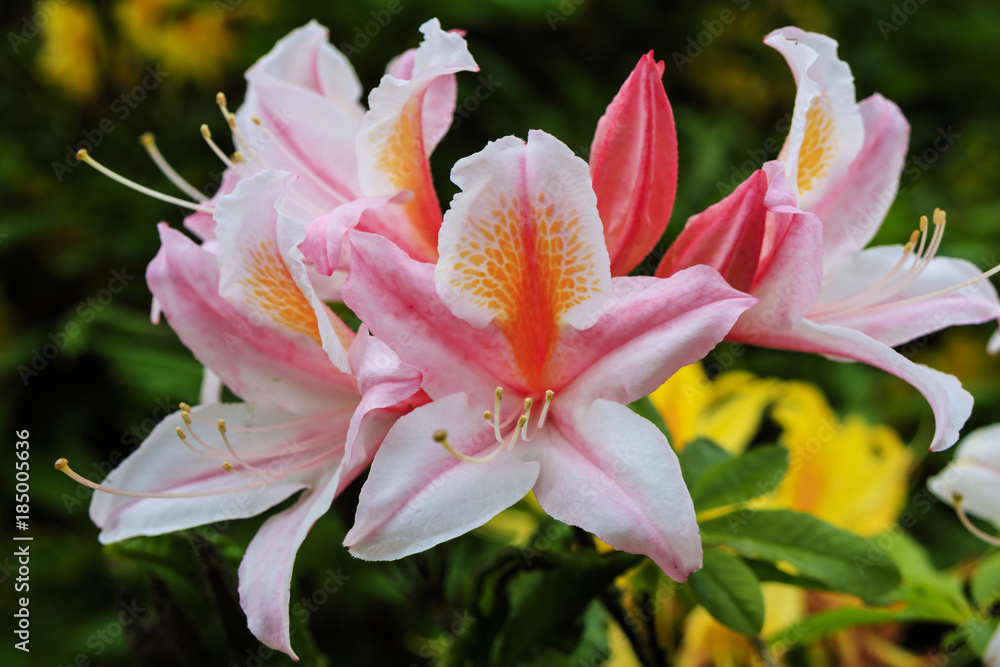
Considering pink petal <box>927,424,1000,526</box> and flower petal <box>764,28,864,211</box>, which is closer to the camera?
flower petal <box>764,28,864,211</box>

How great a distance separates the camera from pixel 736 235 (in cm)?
81

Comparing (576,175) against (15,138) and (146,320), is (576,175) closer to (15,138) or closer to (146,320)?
(146,320)

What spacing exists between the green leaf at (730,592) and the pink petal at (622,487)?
0.72ft

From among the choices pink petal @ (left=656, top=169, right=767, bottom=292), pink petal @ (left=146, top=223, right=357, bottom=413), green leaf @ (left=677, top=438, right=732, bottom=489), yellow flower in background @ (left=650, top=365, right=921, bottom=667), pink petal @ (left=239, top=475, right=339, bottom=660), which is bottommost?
yellow flower in background @ (left=650, top=365, right=921, bottom=667)

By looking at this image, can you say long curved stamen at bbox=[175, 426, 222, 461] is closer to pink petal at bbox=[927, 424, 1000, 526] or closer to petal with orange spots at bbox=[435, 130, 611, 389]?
petal with orange spots at bbox=[435, 130, 611, 389]

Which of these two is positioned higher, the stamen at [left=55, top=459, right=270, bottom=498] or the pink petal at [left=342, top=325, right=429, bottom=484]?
the pink petal at [left=342, top=325, right=429, bottom=484]

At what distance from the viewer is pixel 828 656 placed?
1488mm

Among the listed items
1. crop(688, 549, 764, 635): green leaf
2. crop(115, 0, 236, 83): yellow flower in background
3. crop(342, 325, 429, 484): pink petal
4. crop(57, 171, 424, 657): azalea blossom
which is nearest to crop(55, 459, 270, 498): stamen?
crop(57, 171, 424, 657): azalea blossom

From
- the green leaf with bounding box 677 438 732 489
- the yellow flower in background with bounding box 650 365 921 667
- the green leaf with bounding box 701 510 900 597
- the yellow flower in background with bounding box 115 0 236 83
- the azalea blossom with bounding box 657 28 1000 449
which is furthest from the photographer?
the yellow flower in background with bounding box 115 0 236 83

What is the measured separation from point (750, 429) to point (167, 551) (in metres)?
0.94

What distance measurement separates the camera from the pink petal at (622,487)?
702mm

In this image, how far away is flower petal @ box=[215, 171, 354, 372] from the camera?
2.55 ft

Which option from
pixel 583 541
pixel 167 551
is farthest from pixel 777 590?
pixel 167 551

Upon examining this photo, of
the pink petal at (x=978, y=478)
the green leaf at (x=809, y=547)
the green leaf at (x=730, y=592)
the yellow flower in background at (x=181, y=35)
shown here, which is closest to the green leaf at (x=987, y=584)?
the pink petal at (x=978, y=478)
